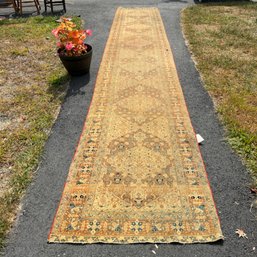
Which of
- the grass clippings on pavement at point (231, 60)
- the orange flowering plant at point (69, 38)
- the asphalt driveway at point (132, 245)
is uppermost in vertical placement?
the orange flowering plant at point (69, 38)

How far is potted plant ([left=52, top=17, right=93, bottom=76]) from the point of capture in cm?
589

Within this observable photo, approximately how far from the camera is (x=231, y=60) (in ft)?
22.5

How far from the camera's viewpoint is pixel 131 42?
807 cm

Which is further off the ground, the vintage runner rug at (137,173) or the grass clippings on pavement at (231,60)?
the grass clippings on pavement at (231,60)

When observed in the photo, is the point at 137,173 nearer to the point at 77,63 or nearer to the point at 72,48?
the point at 77,63

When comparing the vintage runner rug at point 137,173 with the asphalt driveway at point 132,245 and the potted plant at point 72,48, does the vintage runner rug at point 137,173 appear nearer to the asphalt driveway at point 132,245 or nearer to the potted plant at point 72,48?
the asphalt driveway at point 132,245

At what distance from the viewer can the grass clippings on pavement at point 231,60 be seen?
182 inches

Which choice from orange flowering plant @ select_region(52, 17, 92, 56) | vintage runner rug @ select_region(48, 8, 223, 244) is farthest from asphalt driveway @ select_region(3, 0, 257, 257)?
orange flowering plant @ select_region(52, 17, 92, 56)

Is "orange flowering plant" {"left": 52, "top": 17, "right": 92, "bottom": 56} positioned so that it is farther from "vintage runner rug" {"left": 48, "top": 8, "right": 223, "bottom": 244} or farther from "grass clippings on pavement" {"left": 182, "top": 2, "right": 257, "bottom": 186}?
"grass clippings on pavement" {"left": 182, "top": 2, "right": 257, "bottom": 186}

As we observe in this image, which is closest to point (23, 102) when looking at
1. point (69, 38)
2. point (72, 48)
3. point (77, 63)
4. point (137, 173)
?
point (77, 63)

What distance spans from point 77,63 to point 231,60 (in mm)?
3737

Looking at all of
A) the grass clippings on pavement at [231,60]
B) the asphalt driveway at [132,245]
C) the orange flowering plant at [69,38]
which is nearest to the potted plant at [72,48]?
the orange flowering plant at [69,38]

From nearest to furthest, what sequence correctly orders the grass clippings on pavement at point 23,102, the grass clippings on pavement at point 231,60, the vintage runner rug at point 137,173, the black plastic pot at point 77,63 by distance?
1. the vintage runner rug at point 137,173
2. the grass clippings on pavement at point 23,102
3. the grass clippings on pavement at point 231,60
4. the black plastic pot at point 77,63

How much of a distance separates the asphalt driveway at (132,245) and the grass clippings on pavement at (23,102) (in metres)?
0.17
